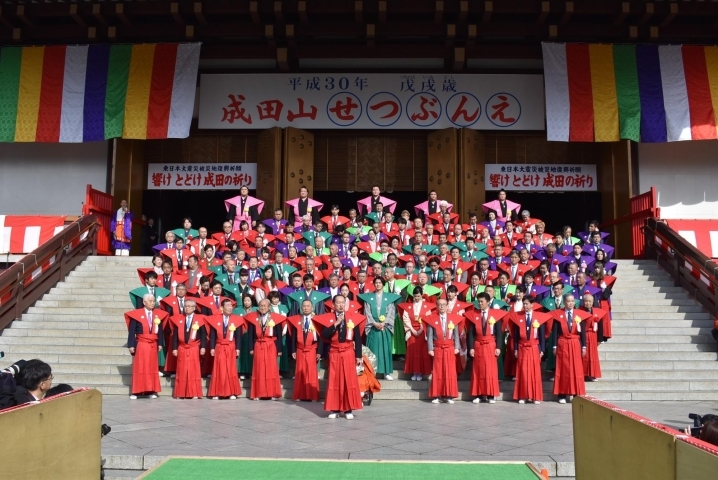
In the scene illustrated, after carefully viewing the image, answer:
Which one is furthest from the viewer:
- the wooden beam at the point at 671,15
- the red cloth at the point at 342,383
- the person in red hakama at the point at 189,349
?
the wooden beam at the point at 671,15

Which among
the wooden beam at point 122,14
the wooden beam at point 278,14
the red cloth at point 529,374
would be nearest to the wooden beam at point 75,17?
the wooden beam at point 122,14

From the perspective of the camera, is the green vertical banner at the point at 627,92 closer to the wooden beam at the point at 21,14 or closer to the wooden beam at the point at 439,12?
the wooden beam at the point at 439,12

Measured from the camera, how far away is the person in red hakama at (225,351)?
28.7ft

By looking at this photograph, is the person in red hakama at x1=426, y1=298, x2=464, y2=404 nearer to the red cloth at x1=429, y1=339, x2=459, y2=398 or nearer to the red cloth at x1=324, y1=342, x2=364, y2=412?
the red cloth at x1=429, y1=339, x2=459, y2=398

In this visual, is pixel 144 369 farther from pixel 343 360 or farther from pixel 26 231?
pixel 26 231

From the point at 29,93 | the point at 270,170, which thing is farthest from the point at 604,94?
the point at 29,93

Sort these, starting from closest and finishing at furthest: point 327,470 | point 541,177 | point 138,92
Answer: point 327,470
point 138,92
point 541,177

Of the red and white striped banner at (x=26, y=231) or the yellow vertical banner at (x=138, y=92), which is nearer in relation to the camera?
the red and white striped banner at (x=26, y=231)

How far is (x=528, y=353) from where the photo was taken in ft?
28.3

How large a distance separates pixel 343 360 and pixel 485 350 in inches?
80.2

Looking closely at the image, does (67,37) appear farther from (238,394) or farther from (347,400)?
(347,400)

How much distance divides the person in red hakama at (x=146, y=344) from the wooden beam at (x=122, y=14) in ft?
23.2

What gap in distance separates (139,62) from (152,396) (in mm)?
8385

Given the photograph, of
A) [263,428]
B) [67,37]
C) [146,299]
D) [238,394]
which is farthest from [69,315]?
[67,37]
